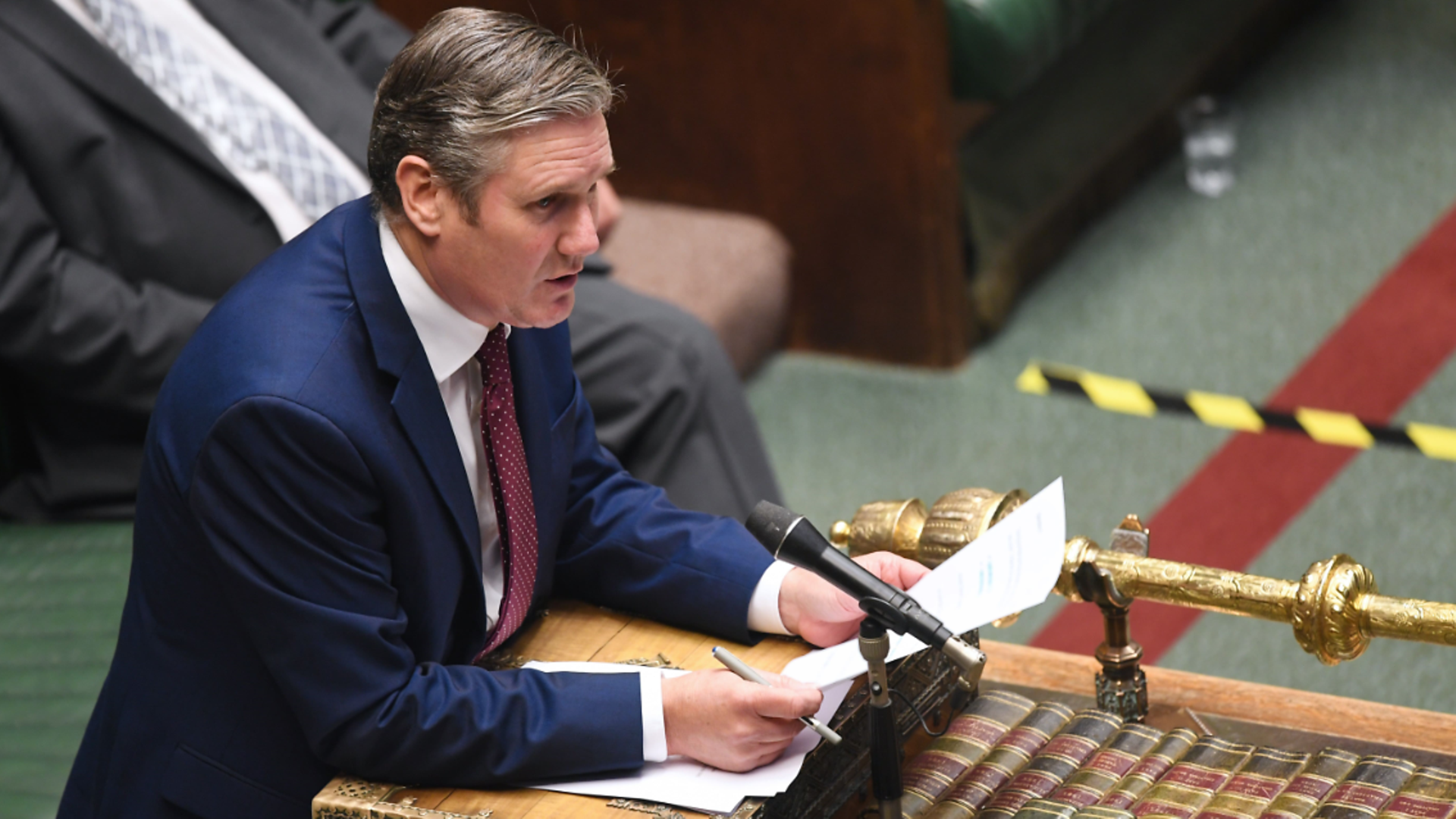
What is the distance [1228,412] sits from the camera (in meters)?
3.24

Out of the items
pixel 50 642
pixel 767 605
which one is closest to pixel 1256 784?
pixel 767 605

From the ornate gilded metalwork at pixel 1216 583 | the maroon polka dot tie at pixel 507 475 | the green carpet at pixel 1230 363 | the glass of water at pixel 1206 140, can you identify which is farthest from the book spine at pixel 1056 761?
the glass of water at pixel 1206 140

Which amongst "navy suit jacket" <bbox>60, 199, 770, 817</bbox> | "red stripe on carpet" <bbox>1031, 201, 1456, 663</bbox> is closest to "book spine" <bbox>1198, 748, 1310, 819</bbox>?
"navy suit jacket" <bbox>60, 199, 770, 817</bbox>

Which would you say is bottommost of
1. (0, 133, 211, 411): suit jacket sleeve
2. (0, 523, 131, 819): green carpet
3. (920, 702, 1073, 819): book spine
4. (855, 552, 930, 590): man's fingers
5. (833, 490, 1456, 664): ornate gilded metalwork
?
(0, 523, 131, 819): green carpet

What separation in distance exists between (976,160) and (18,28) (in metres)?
1.96

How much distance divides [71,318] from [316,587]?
3.57 feet

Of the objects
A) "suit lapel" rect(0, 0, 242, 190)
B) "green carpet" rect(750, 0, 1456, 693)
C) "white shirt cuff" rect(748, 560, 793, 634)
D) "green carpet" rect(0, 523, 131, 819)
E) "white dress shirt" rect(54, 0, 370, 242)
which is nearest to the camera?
"white shirt cuff" rect(748, 560, 793, 634)

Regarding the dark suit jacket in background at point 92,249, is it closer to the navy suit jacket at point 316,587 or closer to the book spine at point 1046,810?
the navy suit jacket at point 316,587

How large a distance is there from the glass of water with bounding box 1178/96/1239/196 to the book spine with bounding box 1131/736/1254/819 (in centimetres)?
255

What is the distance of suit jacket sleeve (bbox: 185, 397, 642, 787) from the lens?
4.78ft

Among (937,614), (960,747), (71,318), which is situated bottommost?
(71,318)

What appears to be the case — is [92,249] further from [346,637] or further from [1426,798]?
[1426,798]

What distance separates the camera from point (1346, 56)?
4.46 metres

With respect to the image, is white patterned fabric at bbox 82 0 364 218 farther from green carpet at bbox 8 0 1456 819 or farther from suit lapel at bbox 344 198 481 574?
suit lapel at bbox 344 198 481 574
